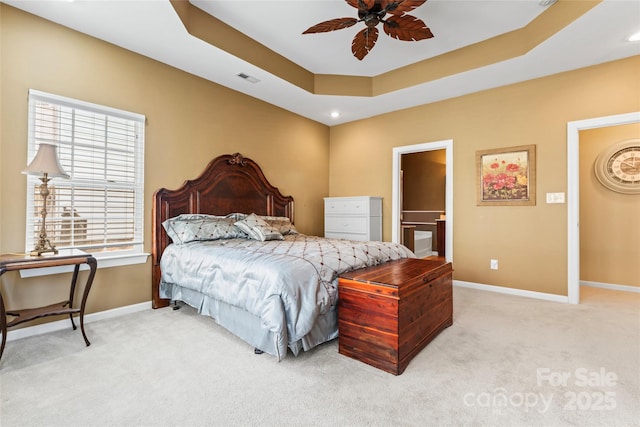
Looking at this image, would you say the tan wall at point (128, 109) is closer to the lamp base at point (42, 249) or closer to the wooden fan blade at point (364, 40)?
the lamp base at point (42, 249)

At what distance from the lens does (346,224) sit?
16.4ft

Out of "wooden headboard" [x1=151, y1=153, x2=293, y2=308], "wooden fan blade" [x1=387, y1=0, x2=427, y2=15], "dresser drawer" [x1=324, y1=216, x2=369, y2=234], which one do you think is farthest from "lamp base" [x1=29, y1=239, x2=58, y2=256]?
"dresser drawer" [x1=324, y1=216, x2=369, y2=234]

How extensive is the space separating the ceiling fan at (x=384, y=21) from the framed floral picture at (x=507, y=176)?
7.14 ft

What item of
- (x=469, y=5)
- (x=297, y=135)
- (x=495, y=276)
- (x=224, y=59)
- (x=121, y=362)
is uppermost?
(x=469, y=5)

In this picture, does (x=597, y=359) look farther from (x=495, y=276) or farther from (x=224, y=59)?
(x=224, y=59)

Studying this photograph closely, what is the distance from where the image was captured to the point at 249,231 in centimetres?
349

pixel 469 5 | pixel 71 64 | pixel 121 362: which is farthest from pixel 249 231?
pixel 469 5

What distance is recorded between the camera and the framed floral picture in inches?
148

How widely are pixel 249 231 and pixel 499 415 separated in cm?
276

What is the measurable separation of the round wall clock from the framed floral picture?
1372 mm

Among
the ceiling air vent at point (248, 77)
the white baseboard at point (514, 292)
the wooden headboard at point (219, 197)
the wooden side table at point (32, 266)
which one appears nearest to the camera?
the wooden side table at point (32, 266)

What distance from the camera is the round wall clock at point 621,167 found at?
3.96 m

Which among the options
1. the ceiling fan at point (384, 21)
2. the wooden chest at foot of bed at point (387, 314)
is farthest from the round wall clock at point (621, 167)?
the wooden chest at foot of bed at point (387, 314)

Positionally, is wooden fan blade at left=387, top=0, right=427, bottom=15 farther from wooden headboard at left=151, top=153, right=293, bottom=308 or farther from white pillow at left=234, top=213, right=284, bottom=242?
wooden headboard at left=151, top=153, right=293, bottom=308
